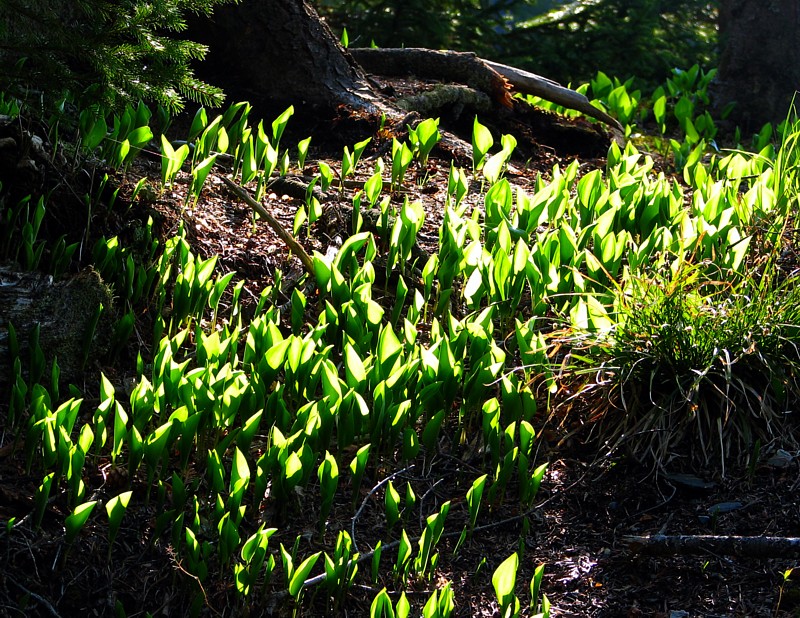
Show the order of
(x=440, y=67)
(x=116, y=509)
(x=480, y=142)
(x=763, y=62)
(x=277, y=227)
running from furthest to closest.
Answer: (x=763, y=62), (x=440, y=67), (x=480, y=142), (x=277, y=227), (x=116, y=509)

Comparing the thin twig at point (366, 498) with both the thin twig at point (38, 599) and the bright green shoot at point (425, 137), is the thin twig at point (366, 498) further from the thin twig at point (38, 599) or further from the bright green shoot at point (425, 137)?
the bright green shoot at point (425, 137)

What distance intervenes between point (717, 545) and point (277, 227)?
80.6 inches

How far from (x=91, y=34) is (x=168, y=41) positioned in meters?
0.28

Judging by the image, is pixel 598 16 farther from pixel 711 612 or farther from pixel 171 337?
pixel 711 612

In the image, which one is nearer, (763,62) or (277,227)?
(277,227)

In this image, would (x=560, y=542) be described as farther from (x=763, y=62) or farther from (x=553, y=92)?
(x=763, y=62)

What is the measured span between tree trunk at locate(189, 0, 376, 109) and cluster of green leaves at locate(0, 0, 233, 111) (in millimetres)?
1613

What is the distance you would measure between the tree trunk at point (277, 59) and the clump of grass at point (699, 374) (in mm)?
2583

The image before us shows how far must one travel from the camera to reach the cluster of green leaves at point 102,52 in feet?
10.0

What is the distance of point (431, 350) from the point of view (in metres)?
2.79

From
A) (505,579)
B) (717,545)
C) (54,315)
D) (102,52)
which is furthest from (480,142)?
(505,579)

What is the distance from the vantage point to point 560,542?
2.59 metres

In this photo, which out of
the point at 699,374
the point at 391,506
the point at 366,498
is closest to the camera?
the point at 391,506

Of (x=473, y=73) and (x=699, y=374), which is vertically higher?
(x=473, y=73)
